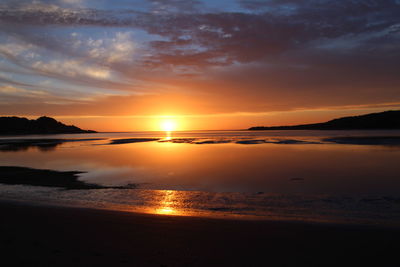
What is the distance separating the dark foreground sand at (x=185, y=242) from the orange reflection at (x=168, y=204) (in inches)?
35.7

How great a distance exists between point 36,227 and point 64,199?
152 inches

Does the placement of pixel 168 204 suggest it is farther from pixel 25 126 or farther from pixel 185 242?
pixel 25 126

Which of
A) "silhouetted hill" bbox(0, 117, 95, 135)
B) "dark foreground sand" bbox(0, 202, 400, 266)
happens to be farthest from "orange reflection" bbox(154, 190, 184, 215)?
"silhouetted hill" bbox(0, 117, 95, 135)

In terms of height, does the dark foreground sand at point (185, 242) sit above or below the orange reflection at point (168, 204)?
above

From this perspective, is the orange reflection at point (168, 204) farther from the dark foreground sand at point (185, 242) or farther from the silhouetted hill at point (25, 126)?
the silhouetted hill at point (25, 126)

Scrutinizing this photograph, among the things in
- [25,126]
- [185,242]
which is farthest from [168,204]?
[25,126]

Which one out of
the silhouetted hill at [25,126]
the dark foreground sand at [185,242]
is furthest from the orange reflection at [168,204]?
the silhouetted hill at [25,126]

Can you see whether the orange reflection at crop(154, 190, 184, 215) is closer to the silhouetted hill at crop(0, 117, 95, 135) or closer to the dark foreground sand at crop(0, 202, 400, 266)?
the dark foreground sand at crop(0, 202, 400, 266)

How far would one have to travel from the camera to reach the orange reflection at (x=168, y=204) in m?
8.88

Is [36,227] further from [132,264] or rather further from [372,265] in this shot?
[372,265]

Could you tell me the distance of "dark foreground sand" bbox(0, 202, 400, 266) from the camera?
17.2 feet

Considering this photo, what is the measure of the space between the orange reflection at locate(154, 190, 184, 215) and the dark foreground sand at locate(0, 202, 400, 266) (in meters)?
0.91

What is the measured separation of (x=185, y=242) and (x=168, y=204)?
4135 millimetres

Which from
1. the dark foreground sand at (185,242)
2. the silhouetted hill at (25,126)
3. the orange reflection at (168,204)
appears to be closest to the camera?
the dark foreground sand at (185,242)
